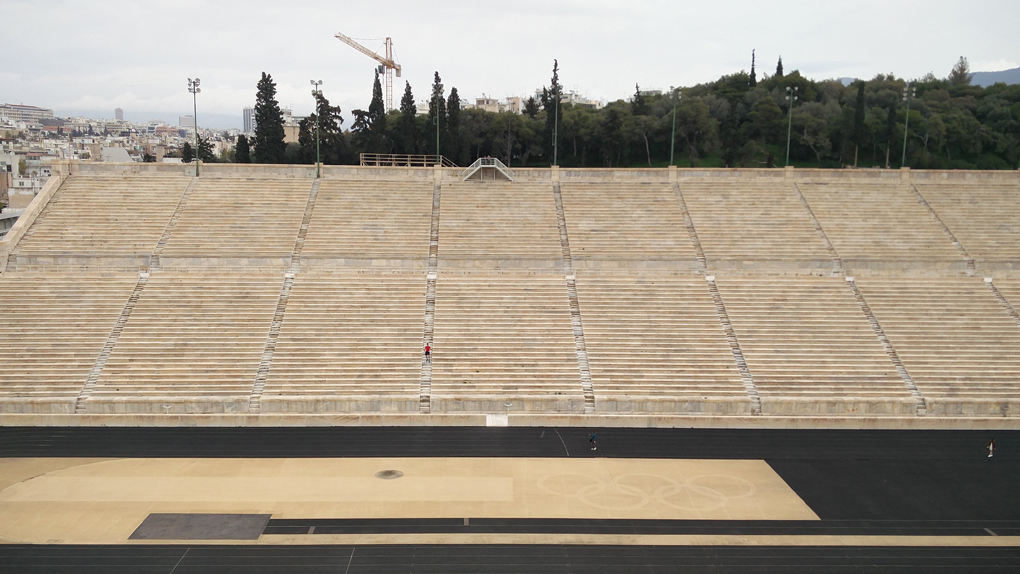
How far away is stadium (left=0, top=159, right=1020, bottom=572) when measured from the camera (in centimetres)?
1664

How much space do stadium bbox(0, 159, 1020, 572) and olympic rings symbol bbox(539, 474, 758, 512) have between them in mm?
106

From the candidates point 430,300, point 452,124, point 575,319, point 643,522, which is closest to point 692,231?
point 575,319

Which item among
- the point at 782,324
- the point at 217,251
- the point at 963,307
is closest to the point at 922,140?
the point at 963,307

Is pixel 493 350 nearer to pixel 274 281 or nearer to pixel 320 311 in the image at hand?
pixel 320 311

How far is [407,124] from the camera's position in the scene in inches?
1875

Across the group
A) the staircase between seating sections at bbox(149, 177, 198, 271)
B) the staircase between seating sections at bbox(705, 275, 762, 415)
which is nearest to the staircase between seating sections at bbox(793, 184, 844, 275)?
the staircase between seating sections at bbox(705, 275, 762, 415)

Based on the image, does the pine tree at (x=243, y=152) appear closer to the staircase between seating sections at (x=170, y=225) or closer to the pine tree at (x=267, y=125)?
the pine tree at (x=267, y=125)

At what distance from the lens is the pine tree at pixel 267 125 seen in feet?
146

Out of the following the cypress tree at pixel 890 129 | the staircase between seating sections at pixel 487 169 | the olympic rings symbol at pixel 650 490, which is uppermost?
the cypress tree at pixel 890 129

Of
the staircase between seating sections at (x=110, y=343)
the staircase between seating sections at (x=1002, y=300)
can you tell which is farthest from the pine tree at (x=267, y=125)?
the staircase between seating sections at (x=1002, y=300)

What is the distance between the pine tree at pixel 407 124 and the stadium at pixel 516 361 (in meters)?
13.3

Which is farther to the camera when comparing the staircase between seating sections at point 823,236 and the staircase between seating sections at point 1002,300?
the staircase between seating sections at point 823,236

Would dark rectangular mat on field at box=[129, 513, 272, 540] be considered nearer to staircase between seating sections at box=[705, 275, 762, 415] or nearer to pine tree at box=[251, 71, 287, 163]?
staircase between seating sections at box=[705, 275, 762, 415]

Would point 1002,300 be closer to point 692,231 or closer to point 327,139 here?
point 692,231
